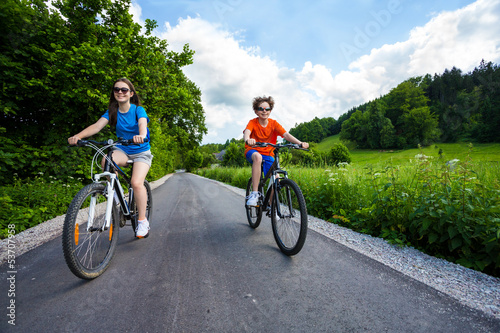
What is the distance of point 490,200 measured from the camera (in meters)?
2.26

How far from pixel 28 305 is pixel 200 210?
3.49m

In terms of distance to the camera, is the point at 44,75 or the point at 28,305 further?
the point at 44,75

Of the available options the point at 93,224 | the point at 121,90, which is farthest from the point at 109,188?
the point at 121,90

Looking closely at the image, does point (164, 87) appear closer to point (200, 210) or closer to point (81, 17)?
point (81, 17)

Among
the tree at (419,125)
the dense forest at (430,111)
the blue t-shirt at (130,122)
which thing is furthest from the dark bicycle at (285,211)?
the tree at (419,125)

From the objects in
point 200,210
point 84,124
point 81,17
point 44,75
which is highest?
point 81,17

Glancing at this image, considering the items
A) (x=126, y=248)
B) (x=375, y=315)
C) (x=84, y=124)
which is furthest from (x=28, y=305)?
(x=84, y=124)

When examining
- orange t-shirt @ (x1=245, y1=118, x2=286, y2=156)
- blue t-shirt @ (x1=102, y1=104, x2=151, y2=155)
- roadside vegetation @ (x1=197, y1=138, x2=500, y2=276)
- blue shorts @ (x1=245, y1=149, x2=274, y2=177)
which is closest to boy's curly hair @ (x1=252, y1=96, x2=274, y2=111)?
orange t-shirt @ (x1=245, y1=118, x2=286, y2=156)

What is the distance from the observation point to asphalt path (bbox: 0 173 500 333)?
1359mm

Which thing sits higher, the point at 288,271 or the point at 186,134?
the point at 186,134

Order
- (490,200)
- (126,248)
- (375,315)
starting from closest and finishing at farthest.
Result: (375,315) < (490,200) < (126,248)

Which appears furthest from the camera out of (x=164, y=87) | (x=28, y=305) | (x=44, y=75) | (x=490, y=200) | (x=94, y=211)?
(x=164, y=87)

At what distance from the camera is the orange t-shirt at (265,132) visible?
3.39 m

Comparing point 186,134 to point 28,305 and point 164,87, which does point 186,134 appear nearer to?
point 164,87
